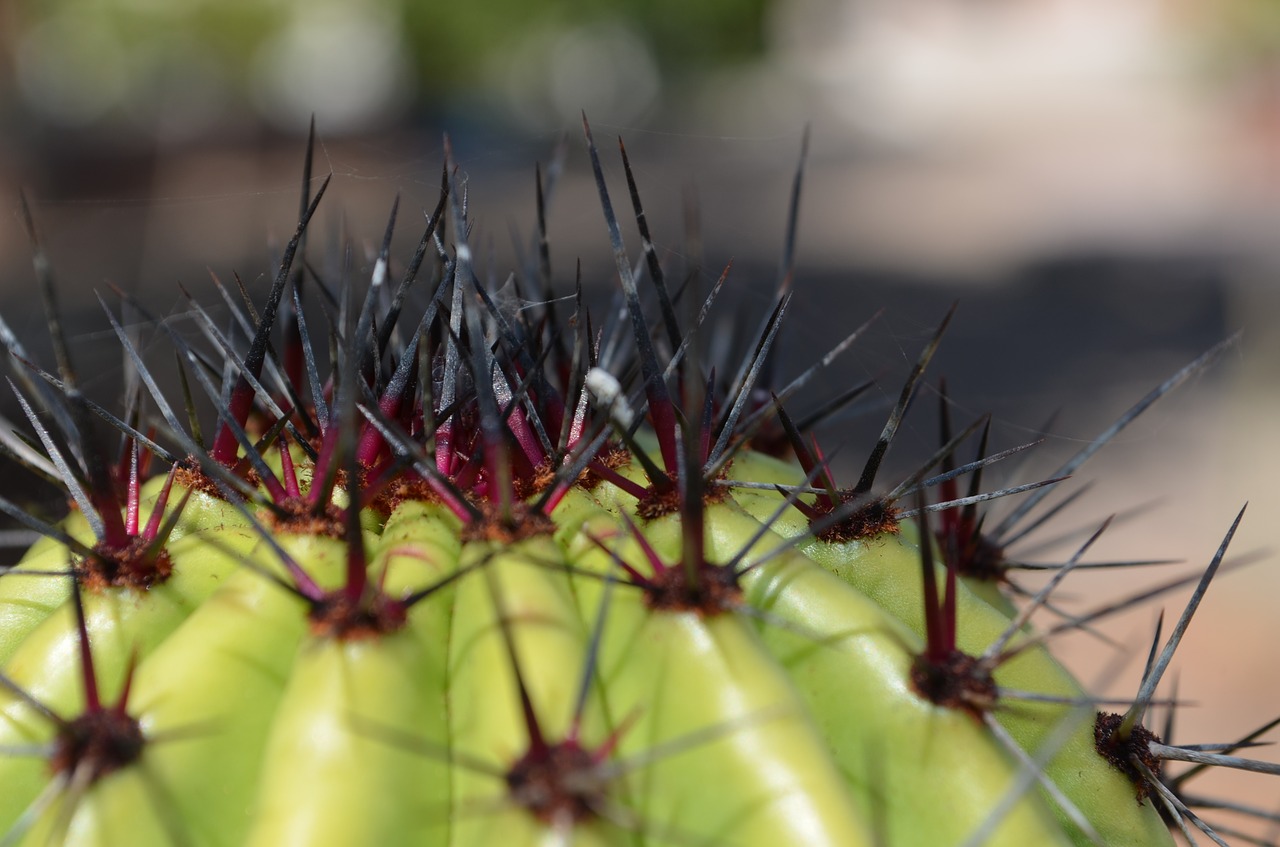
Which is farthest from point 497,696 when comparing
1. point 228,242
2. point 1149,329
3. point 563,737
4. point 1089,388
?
point 228,242

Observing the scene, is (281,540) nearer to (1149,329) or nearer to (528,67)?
(1149,329)

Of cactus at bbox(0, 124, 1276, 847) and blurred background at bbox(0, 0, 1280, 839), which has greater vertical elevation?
blurred background at bbox(0, 0, 1280, 839)

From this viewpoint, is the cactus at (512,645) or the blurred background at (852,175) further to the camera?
the blurred background at (852,175)

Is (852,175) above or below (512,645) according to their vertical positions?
above

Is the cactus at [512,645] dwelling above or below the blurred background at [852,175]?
below

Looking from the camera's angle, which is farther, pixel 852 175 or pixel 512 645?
pixel 852 175

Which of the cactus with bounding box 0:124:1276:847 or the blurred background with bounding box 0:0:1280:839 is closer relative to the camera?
the cactus with bounding box 0:124:1276:847
